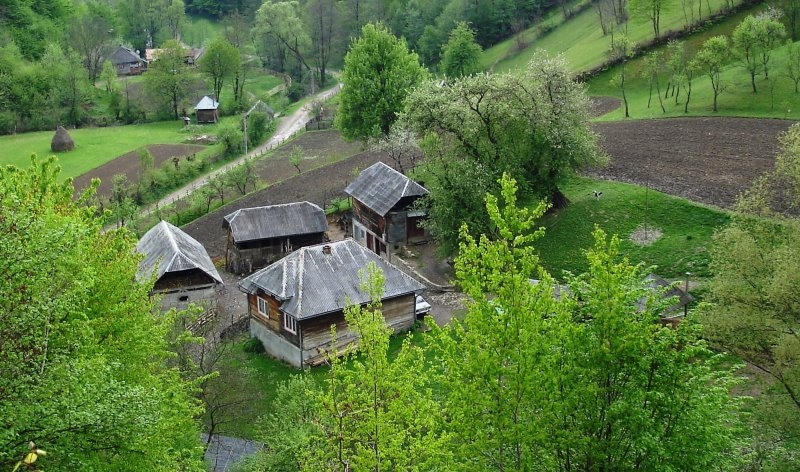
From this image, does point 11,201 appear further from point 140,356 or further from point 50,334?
point 140,356

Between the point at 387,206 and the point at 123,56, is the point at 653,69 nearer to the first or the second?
the point at 387,206

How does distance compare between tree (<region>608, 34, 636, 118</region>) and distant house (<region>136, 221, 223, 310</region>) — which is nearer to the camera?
distant house (<region>136, 221, 223, 310</region>)

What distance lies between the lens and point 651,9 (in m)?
64.5

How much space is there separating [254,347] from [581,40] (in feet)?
190

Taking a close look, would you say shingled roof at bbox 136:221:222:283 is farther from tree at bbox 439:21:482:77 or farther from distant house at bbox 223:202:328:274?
tree at bbox 439:21:482:77

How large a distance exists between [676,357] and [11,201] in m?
12.1

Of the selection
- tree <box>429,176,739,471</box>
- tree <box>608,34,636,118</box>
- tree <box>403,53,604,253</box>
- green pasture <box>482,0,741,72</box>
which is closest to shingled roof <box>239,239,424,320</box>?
tree <box>403,53,604,253</box>

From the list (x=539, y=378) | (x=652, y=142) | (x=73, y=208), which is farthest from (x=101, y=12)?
(x=539, y=378)

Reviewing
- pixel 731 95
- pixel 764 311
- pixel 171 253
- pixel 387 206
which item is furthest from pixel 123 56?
pixel 764 311

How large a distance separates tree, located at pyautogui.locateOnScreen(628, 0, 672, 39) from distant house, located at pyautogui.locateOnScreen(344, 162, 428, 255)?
33602 millimetres

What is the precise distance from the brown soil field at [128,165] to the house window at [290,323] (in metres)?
32.6

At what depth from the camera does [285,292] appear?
31.3m

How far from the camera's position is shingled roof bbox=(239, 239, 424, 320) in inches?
1228

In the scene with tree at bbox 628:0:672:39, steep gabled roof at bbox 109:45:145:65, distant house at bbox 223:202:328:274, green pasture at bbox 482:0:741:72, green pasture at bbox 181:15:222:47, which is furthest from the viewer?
green pasture at bbox 181:15:222:47
